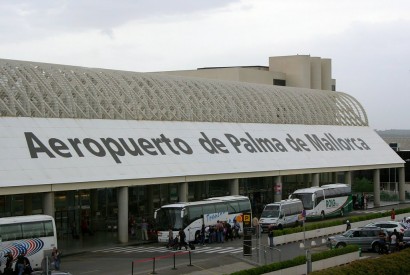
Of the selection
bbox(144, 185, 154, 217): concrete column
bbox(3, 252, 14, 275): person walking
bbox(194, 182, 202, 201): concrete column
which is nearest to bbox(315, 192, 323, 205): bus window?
bbox(194, 182, 202, 201): concrete column

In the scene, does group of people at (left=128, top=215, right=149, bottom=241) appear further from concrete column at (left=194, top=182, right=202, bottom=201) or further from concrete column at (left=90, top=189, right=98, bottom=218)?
concrete column at (left=194, top=182, right=202, bottom=201)

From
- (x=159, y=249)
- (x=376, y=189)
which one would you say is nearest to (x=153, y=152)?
(x=159, y=249)

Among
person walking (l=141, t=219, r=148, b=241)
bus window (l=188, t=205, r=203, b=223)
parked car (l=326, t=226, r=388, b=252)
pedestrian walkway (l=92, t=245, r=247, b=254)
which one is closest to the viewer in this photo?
pedestrian walkway (l=92, t=245, r=247, b=254)

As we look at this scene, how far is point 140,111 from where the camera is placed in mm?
53500

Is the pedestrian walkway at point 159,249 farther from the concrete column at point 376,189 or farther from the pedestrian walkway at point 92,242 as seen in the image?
the concrete column at point 376,189

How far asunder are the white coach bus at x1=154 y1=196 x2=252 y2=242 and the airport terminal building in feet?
6.93

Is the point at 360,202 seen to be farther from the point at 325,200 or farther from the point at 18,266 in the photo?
the point at 18,266

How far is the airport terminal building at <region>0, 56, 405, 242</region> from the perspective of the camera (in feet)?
143

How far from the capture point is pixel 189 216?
149 feet

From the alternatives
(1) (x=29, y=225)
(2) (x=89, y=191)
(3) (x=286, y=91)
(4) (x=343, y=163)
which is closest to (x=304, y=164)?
(4) (x=343, y=163)

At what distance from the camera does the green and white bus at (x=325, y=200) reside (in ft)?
191

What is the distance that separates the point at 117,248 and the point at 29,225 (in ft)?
29.0

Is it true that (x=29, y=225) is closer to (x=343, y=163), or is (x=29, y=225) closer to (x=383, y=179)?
(x=343, y=163)

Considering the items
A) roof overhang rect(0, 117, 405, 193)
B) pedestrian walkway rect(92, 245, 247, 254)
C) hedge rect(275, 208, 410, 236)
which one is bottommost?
pedestrian walkway rect(92, 245, 247, 254)
